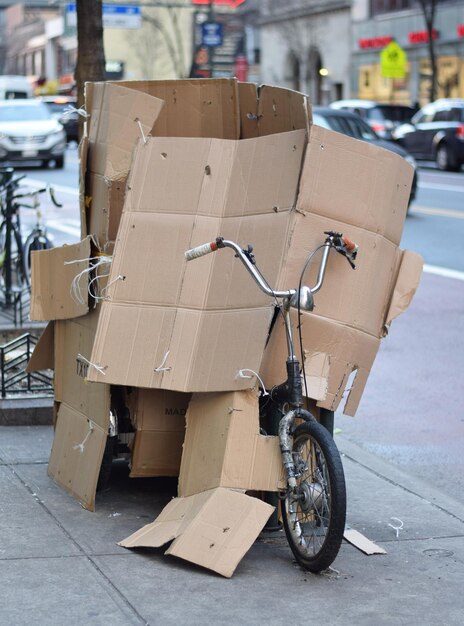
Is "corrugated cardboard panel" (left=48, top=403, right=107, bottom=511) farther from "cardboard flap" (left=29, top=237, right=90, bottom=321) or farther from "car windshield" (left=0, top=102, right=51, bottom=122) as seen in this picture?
"car windshield" (left=0, top=102, right=51, bottom=122)

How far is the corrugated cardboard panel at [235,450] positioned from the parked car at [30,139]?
2568 centimetres

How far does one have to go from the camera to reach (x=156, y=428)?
5.92m

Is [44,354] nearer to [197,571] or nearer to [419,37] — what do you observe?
[197,571]

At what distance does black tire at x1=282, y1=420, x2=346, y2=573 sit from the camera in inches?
194

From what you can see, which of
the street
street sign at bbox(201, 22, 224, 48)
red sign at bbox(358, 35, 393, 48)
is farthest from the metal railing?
red sign at bbox(358, 35, 393, 48)

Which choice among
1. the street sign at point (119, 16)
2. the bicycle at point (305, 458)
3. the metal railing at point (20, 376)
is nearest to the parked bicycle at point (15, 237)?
the metal railing at point (20, 376)

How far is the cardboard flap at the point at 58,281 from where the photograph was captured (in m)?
6.05

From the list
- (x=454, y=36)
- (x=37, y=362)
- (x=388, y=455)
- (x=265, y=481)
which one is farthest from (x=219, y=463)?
(x=454, y=36)

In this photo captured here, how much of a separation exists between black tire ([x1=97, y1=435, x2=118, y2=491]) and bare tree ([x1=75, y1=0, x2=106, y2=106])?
476 centimetres

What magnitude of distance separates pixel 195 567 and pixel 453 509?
5.35 ft

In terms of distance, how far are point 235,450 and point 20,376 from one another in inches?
125

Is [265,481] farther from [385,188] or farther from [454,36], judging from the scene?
[454,36]

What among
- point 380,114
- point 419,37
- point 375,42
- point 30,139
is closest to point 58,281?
point 30,139

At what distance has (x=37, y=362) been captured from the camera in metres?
6.71
